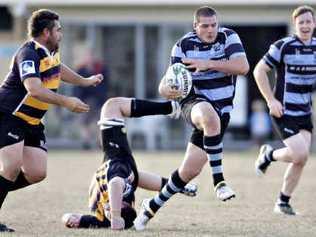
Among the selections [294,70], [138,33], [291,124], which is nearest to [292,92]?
[294,70]

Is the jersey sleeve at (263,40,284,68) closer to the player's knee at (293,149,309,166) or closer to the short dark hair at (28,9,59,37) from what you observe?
the player's knee at (293,149,309,166)

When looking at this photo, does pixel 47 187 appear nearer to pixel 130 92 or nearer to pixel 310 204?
pixel 310 204

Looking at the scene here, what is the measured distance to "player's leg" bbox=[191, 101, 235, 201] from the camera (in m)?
8.82

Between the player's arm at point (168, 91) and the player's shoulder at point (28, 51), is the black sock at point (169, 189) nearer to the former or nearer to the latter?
the player's arm at point (168, 91)

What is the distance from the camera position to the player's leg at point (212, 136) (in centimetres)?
882

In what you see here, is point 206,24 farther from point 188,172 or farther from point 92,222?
point 92,222

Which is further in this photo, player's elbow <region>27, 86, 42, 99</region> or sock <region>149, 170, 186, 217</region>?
sock <region>149, 170, 186, 217</region>

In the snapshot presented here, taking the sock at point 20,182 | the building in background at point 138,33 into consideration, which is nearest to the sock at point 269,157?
the sock at point 20,182

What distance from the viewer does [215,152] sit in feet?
29.2

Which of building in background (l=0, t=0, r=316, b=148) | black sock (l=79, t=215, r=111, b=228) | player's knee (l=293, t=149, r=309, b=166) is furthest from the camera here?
building in background (l=0, t=0, r=316, b=148)

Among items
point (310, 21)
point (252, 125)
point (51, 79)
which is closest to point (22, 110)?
point (51, 79)

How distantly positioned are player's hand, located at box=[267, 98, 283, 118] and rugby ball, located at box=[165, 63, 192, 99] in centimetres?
164

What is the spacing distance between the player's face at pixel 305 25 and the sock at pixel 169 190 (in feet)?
7.61

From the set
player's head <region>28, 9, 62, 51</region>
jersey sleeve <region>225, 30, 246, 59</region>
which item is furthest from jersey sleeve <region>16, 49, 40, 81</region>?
jersey sleeve <region>225, 30, 246, 59</region>
